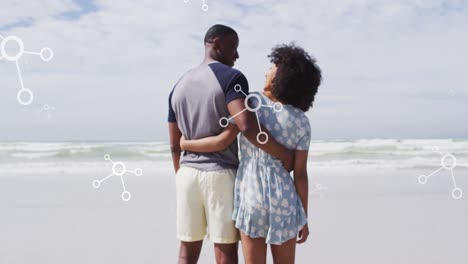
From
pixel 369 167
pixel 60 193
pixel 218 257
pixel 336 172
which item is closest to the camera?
pixel 218 257

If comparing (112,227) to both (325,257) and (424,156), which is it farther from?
(424,156)

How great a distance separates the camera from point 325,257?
14.9ft

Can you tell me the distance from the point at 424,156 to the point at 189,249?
46.4 ft

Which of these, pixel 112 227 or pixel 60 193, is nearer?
pixel 112 227

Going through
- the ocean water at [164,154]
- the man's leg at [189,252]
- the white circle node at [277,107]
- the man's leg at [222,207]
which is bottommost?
the man's leg at [189,252]

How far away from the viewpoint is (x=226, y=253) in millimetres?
2666

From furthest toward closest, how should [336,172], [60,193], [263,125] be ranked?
[336,172] < [60,193] < [263,125]

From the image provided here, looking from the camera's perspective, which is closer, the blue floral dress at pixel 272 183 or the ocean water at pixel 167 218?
the blue floral dress at pixel 272 183

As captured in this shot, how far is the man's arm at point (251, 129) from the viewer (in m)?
2.42

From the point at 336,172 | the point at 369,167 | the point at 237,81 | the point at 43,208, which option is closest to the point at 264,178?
the point at 237,81

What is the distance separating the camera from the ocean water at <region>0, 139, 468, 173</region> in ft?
43.8

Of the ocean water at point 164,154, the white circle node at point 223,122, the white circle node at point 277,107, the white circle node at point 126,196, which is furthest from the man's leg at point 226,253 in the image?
the ocean water at point 164,154
